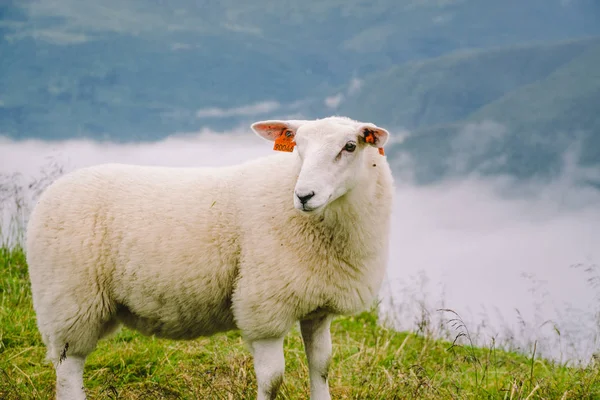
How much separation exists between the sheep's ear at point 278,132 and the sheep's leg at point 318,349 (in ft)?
4.25

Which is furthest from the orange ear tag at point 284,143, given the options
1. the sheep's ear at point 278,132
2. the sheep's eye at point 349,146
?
the sheep's eye at point 349,146

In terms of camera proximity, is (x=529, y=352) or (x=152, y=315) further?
(x=529, y=352)

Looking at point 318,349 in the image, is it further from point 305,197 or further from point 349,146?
point 349,146

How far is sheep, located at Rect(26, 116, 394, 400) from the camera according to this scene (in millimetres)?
4133

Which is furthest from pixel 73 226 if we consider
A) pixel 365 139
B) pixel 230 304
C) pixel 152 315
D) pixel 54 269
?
pixel 365 139

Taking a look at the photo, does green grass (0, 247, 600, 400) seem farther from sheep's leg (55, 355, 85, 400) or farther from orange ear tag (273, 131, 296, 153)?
orange ear tag (273, 131, 296, 153)

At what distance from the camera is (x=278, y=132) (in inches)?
168

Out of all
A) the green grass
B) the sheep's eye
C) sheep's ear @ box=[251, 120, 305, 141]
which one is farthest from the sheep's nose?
the green grass

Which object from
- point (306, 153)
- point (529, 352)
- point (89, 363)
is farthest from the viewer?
point (529, 352)

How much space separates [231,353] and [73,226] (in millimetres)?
2199

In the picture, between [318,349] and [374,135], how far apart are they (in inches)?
65.8

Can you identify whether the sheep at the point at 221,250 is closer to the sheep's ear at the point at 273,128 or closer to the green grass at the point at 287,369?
the sheep's ear at the point at 273,128

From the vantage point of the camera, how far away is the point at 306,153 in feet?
12.6

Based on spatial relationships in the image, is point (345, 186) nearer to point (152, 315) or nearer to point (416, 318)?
point (152, 315)
